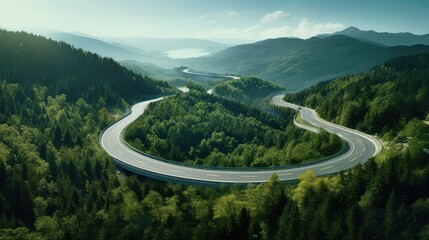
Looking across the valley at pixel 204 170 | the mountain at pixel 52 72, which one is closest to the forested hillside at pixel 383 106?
the valley at pixel 204 170

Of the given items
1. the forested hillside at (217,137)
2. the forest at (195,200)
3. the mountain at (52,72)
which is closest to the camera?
the forest at (195,200)

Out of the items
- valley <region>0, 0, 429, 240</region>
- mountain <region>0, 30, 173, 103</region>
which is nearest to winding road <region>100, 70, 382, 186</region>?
valley <region>0, 0, 429, 240</region>

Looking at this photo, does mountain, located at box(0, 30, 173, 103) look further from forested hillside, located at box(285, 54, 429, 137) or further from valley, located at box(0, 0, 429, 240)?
forested hillside, located at box(285, 54, 429, 137)

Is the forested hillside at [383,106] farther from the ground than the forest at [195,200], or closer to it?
farther from the ground

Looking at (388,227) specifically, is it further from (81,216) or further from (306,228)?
(81,216)

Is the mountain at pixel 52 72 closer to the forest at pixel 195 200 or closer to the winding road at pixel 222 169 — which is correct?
the forest at pixel 195 200

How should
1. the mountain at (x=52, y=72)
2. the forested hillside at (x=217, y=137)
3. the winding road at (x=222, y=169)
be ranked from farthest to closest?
1. the mountain at (x=52, y=72)
2. the forested hillside at (x=217, y=137)
3. the winding road at (x=222, y=169)
